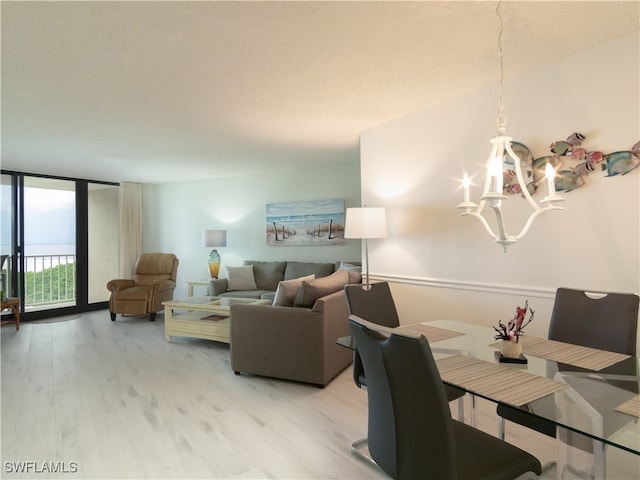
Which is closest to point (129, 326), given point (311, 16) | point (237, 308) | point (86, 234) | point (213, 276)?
point (213, 276)

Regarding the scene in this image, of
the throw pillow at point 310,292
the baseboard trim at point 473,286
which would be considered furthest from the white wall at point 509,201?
the throw pillow at point 310,292

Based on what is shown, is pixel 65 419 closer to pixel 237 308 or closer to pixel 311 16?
pixel 237 308

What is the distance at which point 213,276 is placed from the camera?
20.5 feet

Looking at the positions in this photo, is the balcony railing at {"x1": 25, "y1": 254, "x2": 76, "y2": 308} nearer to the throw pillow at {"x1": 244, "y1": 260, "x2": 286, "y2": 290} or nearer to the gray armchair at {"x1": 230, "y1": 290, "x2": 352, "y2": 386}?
the throw pillow at {"x1": 244, "y1": 260, "x2": 286, "y2": 290}

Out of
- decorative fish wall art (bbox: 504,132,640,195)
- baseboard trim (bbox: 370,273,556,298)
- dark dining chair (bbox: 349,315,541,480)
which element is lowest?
dark dining chair (bbox: 349,315,541,480)

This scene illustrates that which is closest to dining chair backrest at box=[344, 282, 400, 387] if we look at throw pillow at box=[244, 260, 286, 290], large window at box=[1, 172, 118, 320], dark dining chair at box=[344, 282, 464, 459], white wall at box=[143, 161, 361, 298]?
dark dining chair at box=[344, 282, 464, 459]

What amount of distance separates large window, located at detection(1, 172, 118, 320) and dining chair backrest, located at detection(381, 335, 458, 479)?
6405mm

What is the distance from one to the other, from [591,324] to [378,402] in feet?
4.15

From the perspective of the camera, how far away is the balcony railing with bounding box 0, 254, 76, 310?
5871 millimetres

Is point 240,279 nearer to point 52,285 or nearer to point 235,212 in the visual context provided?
point 235,212

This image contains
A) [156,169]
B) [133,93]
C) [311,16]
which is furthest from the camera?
[156,169]

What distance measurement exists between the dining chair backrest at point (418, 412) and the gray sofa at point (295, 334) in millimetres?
1893

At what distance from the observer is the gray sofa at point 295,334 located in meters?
3.11

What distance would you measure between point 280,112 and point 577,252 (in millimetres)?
2500
